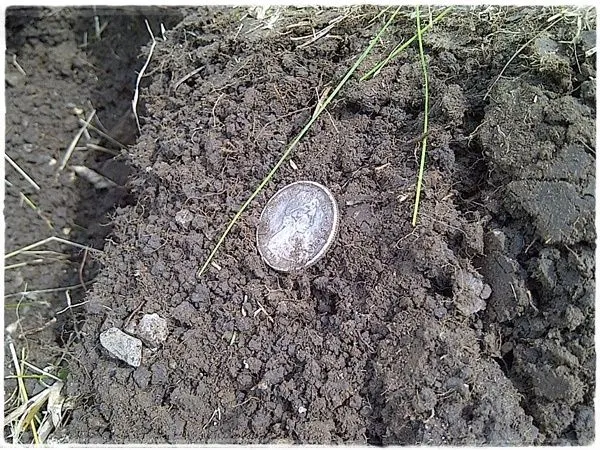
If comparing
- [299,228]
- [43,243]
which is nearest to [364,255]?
[299,228]

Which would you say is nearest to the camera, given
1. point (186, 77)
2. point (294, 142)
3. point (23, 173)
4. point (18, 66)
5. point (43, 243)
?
point (294, 142)

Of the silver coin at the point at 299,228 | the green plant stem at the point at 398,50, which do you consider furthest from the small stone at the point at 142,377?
the green plant stem at the point at 398,50

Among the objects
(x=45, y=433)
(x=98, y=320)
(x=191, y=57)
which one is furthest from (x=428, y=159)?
(x=45, y=433)

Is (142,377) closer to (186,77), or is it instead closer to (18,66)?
(186,77)

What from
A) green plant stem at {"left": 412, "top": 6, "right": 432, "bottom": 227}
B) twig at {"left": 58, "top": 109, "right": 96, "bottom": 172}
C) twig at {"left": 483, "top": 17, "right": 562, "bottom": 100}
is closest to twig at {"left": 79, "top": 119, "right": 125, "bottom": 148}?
twig at {"left": 58, "top": 109, "right": 96, "bottom": 172}

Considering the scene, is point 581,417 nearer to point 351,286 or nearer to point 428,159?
point 351,286

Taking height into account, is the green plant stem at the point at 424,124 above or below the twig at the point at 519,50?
below

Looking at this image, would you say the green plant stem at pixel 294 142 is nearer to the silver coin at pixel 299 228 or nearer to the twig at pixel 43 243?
the silver coin at pixel 299 228
